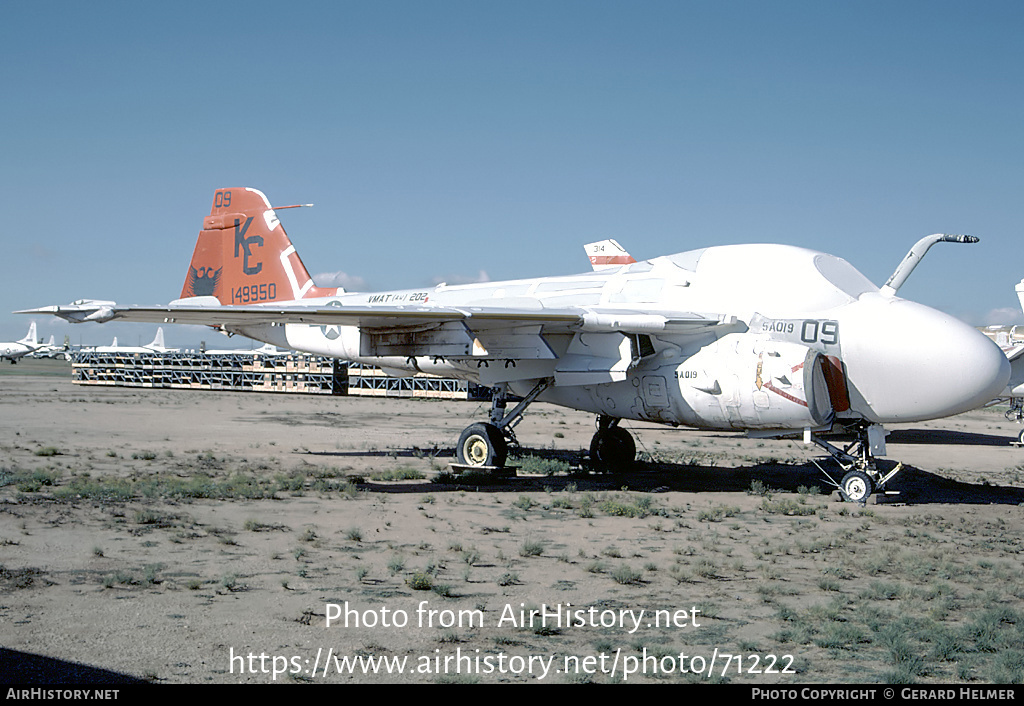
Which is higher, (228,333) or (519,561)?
(228,333)

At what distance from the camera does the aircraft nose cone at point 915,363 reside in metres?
11.3

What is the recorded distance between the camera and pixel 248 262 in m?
19.1

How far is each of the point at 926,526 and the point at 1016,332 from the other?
31.8 metres

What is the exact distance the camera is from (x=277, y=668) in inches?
208

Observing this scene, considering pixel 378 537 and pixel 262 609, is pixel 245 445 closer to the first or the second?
pixel 378 537

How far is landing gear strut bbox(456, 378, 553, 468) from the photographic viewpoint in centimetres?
1467

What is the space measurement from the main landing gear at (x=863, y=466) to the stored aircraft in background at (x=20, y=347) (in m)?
101

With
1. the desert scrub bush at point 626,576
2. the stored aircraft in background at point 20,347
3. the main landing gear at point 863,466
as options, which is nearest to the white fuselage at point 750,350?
the main landing gear at point 863,466

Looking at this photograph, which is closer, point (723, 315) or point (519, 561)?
point (519, 561)

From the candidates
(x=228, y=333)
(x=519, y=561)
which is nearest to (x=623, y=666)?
(x=519, y=561)

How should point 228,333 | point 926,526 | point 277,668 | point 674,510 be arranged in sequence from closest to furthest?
point 277,668
point 926,526
point 674,510
point 228,333

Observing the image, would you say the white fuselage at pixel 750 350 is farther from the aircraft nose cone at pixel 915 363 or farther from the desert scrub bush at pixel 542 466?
the desert scrub bush at pixel 542 466

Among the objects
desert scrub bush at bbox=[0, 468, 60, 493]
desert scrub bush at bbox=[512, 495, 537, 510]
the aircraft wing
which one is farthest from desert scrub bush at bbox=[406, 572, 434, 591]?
desert scrub bush at bbox=[0, 468, 60, 493]

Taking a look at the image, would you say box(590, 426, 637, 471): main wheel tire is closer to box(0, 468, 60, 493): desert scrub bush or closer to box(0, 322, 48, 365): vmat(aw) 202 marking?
box(0, 468, 60, 493): desert scrub bush
